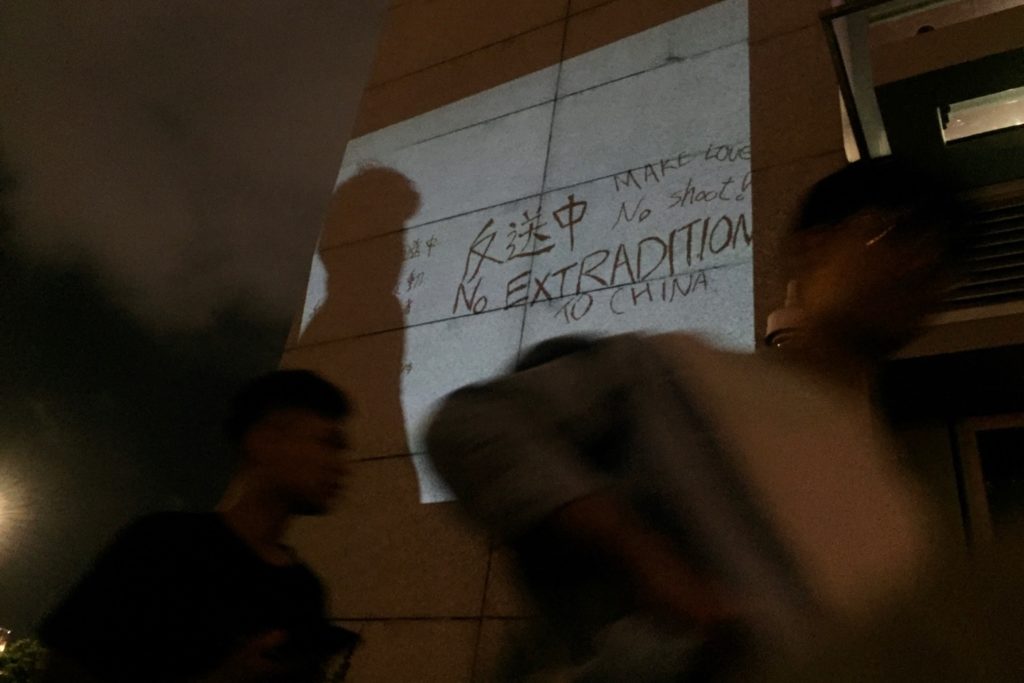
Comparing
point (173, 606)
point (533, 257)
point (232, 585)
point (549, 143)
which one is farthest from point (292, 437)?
point (549, 143)

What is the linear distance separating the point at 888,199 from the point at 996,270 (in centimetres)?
234

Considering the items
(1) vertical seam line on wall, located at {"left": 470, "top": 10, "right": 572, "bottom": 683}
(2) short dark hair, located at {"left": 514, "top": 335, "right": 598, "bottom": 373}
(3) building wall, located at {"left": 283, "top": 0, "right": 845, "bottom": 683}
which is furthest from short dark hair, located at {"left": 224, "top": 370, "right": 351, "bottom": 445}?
(2) short dark hair, located at {"left": 514, "top": 335, "right": 598, "bottom": 373}

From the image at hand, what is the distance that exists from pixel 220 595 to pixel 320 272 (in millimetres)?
3593

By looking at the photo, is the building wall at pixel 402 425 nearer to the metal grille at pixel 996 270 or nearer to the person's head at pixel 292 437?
the metal grille at pixel 996 270

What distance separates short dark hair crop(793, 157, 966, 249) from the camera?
4.87 ft

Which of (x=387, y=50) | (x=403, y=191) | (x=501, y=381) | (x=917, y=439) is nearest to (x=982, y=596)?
(x=501, y=381)

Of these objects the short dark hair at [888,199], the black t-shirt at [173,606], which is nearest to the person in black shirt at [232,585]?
the black t-shirt at [173,606]

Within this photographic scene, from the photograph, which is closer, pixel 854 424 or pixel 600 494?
pixel 600 494

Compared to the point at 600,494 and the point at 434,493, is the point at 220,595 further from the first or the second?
the point at 434,493

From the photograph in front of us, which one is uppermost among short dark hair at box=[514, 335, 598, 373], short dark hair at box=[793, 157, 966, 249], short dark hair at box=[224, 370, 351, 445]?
short dark hair at box=[793, 157, 966, 249]

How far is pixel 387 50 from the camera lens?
21.1 feet

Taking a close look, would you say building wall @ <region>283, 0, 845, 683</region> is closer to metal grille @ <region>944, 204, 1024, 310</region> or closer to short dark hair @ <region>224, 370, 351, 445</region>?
metal grille @ <region>944, 204, 1024, 310</region>

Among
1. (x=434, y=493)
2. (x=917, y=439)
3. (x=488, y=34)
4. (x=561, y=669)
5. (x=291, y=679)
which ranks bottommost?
(x=291, y=679)

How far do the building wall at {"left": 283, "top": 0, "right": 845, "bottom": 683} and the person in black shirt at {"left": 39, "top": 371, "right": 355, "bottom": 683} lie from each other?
1.01m
